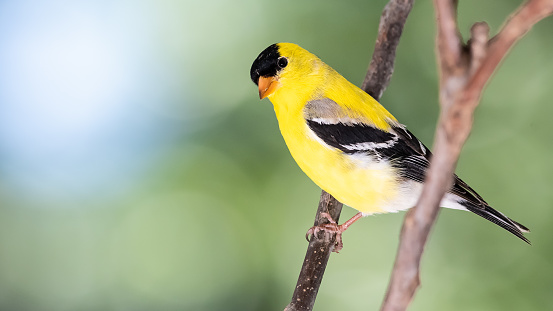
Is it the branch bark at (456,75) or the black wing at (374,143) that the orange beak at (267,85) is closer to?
the black wing at (374,143)

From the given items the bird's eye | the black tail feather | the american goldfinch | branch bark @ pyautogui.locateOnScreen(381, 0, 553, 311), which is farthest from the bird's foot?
branch bark @ pyautogui.locateOnScreen(381, 0, 553, 311)

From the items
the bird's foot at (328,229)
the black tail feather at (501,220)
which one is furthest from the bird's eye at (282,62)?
the black tail feather at (501,220)

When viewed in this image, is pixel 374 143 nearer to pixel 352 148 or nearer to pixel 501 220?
A: pixel 352 148

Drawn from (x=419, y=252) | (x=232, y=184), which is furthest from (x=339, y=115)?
(x=419, y=252)

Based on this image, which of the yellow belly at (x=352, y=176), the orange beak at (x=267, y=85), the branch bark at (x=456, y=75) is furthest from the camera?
the orange beak at (x=267, y=85)

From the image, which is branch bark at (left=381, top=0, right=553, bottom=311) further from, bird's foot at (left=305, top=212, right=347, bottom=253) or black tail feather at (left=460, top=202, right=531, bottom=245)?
bird's foot at (left=305, top=212, right=347, bottom=253)

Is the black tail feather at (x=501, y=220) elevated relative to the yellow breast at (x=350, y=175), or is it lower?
lower

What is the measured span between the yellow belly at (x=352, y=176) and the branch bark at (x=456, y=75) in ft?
3.13

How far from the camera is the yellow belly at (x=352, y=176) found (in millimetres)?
1475

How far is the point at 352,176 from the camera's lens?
1.47 meters

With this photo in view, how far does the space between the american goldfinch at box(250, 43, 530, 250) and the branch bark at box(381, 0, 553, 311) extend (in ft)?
3.00

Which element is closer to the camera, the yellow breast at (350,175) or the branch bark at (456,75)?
the branch bark at (456,75)

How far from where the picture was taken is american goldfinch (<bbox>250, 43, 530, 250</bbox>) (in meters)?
1.48

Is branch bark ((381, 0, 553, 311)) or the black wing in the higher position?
the black wing
